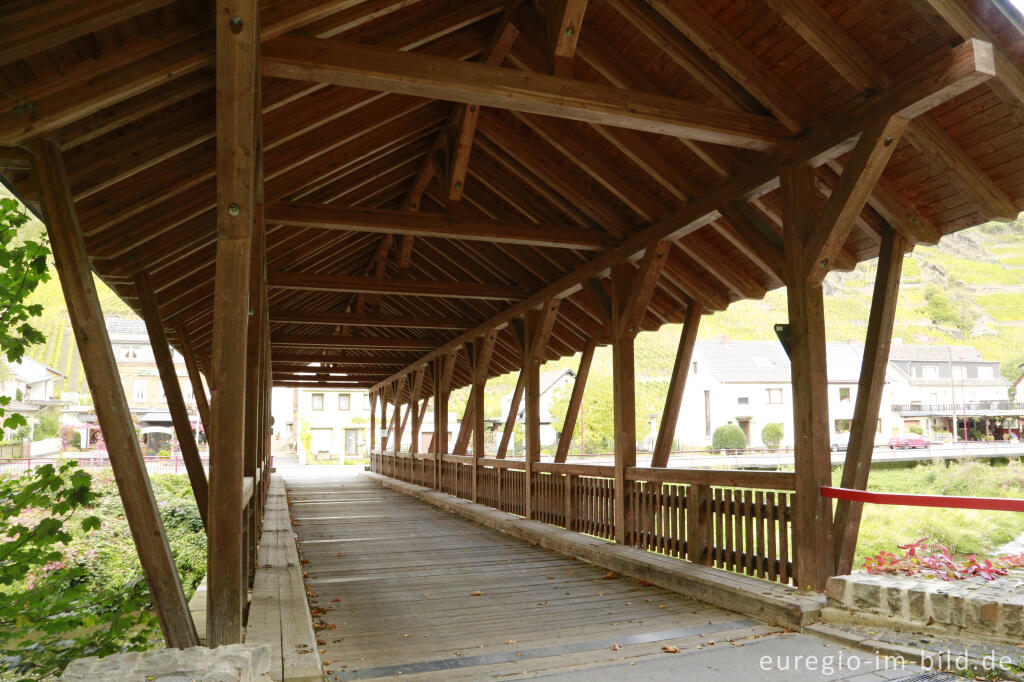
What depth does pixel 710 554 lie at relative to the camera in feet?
18.4

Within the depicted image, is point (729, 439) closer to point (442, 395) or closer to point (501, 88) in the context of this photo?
point (442, 395)

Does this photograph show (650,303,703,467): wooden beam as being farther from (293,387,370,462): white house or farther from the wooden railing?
(293,387,370,462): white house

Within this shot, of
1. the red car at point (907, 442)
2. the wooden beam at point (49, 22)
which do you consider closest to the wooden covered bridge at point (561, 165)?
the wooden beam at point (49, 22)

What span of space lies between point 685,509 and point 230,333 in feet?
13.8

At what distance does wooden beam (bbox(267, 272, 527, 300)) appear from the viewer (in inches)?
362

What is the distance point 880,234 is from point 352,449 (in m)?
45.9

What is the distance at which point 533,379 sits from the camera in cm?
973

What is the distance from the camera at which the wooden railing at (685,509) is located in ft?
16.3

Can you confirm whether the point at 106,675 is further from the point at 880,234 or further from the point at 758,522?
the point at 880,234

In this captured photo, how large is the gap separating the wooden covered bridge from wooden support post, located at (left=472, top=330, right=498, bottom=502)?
9.56 ft

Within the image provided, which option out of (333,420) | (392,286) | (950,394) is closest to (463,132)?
(392,286)

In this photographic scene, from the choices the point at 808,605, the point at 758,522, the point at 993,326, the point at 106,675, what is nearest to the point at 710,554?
the point at 758,522

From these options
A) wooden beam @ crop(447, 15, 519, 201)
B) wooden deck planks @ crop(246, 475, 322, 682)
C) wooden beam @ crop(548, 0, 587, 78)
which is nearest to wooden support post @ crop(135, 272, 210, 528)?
wooden deck planks @ crop(246, 475, 322, 682)

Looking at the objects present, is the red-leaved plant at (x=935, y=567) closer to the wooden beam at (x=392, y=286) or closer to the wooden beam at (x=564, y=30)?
the wooden beam at (x=564, y=30)
